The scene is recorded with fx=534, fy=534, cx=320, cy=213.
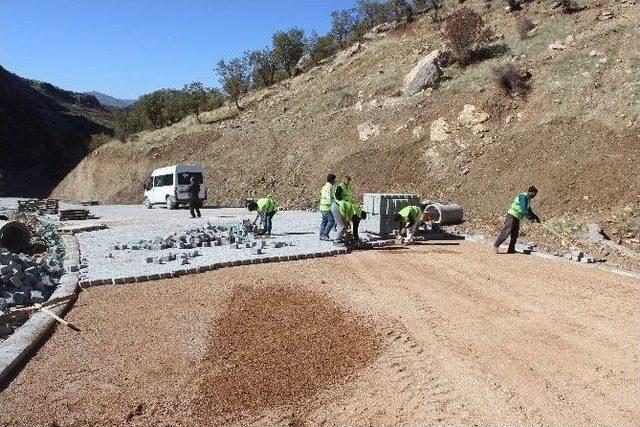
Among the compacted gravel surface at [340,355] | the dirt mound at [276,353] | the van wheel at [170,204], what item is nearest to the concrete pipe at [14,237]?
the compacted gravel surface at [340,355]

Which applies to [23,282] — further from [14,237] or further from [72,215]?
[72,215]

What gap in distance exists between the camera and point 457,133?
22516 millimetres

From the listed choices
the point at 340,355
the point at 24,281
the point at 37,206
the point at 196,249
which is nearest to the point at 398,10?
the point at 37,206

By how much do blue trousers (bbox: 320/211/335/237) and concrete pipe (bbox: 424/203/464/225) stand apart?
3676mm

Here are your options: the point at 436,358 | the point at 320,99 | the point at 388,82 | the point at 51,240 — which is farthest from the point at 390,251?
the point at 320,99

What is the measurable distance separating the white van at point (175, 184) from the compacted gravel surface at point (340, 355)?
15893mm

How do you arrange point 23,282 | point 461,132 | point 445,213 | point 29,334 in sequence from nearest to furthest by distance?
point 29,334
point 23,282
point 445,213
point 461,132

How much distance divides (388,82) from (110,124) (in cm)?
7390

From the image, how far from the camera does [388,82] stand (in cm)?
2958

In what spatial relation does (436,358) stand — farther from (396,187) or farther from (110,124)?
(110,124)

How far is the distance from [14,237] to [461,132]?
661 inches

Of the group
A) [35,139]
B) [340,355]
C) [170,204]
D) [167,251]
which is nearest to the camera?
[340,355]

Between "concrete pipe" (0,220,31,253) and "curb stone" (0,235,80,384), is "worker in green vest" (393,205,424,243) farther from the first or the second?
"concrete pipe" (0,220,31,253)

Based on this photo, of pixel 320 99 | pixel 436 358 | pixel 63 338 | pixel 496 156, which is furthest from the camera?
pixel 320 99
